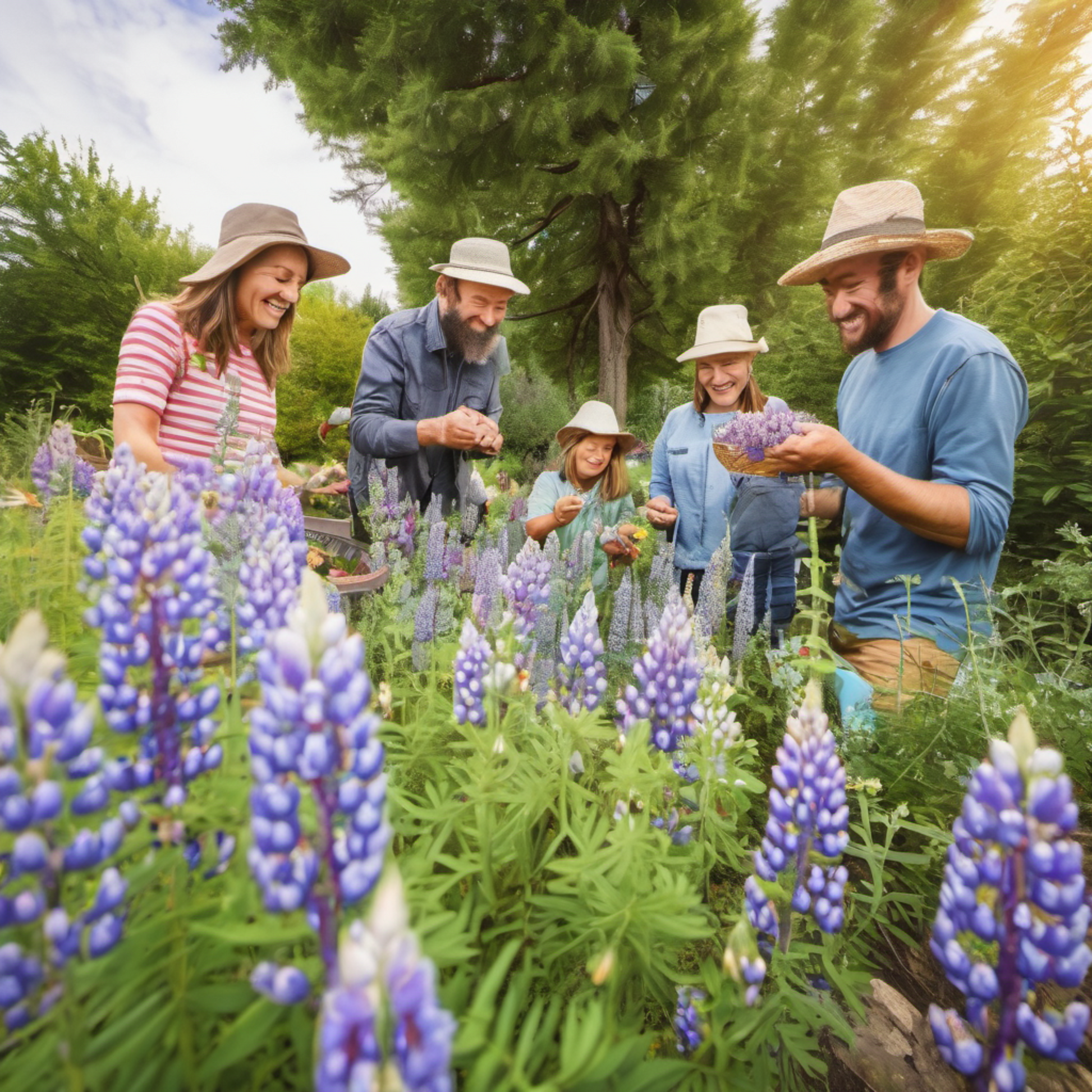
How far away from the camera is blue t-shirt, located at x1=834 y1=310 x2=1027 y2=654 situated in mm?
2572

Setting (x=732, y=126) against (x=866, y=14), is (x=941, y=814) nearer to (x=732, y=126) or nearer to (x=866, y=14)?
(x=732, y=126)

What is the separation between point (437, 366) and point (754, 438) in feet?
8.66

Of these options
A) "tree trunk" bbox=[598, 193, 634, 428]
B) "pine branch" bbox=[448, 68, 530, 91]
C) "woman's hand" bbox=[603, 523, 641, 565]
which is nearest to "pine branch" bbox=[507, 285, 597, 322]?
"tree trunk" bbox=[598, 193, 634, 428]

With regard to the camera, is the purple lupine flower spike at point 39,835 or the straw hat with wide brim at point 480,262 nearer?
the purple lupine flower spike at point 39,835

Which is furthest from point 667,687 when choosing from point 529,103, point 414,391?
point 529,103

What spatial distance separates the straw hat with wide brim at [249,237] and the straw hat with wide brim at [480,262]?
3.54 feet

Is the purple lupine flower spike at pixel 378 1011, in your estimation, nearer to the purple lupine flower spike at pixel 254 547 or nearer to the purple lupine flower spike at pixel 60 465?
the purple lupine flower spike at pixel 254 547

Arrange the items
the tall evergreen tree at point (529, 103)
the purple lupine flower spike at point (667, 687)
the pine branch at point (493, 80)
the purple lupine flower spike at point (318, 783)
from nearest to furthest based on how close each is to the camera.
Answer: the purple lupine flower spike at point (318, 783), the purple lupine flower spike at point (667, 687), the tall evergreen tree at point (529, 103), the pine branch at point (493, 80)

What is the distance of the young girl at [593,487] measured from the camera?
4145 mm

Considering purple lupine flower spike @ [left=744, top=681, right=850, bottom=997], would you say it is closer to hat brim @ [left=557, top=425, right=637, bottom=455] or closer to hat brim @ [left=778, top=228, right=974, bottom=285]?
hat brim @ [left=778, top=228, right=974, bottom=285]

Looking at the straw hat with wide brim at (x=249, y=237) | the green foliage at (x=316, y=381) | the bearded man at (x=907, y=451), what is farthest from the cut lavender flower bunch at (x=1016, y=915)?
the green foliage at (x=316, y=381)

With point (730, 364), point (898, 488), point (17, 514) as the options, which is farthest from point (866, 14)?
point (17, 514)

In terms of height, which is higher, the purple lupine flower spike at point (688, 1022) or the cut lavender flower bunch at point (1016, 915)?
the cut lavender flower bunch at point (1016, 915)

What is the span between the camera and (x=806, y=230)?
10.0 m
